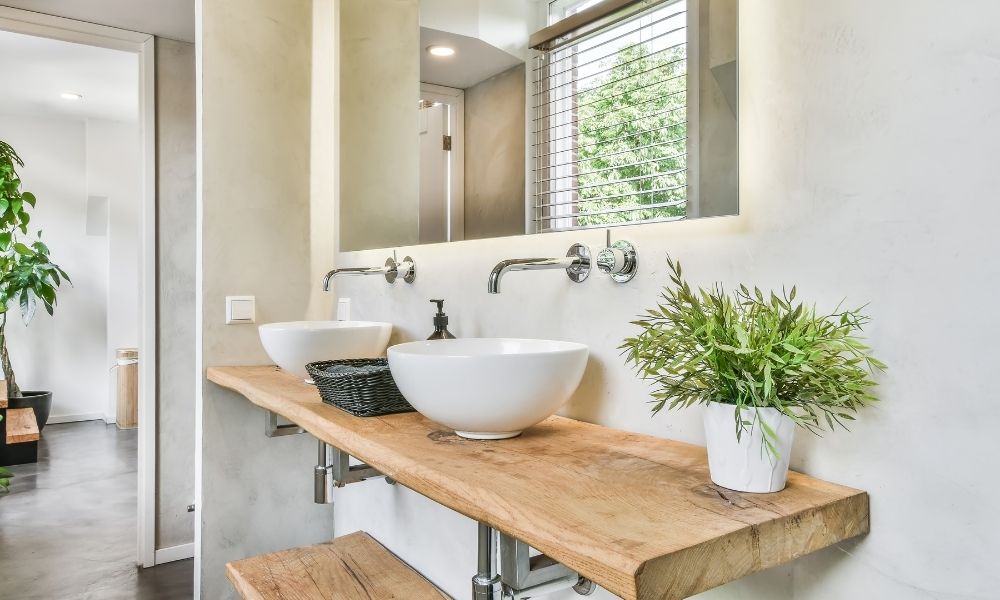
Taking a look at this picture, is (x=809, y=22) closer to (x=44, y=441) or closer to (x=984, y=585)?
(x=984, y=585)

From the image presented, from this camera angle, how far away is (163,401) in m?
2.82

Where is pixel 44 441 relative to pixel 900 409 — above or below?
below

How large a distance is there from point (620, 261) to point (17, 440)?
14.1 ft

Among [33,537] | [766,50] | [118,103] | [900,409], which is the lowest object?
[33,537]

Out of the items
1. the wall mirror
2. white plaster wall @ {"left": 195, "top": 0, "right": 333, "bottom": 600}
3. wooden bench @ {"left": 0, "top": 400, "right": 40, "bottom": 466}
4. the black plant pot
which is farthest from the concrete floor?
the wall mirror

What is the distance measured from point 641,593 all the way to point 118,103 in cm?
547

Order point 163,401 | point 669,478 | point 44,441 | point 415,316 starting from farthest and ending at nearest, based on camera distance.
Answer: point 44,441
point 163,401
point 415,316
point 669,478

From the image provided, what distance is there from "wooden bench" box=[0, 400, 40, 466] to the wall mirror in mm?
3264

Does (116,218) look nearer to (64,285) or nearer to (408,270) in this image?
(64,285)

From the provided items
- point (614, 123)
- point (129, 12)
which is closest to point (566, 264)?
point (614, 123)

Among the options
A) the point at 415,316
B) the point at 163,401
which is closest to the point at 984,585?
the point at 415,316

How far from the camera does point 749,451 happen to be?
2.46 ft

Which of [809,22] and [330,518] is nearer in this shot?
[809,22]

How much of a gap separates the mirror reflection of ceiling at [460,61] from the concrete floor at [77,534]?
2.15 m
